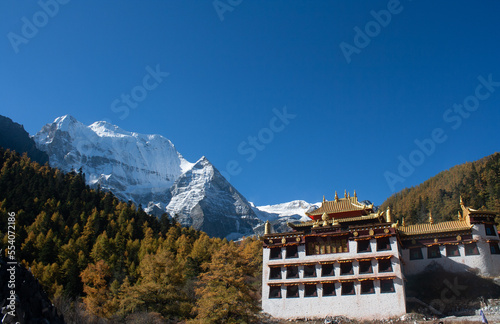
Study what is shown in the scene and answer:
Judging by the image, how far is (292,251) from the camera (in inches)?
1666

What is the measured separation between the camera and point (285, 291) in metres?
40.6

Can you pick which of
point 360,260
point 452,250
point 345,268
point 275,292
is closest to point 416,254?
point 452,250

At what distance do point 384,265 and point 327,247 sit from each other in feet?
19.0

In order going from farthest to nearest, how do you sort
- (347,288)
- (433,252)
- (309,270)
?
(433,252), (309,270), (347,288)

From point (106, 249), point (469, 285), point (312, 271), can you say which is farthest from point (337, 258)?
point (106, 249)

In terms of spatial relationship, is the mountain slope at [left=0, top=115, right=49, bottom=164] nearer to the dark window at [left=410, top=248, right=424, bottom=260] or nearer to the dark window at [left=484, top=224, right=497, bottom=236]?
the dark window at [left=410, top=248, right=424, bottom=260]

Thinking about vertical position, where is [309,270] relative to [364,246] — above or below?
below

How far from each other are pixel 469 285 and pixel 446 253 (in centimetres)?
422

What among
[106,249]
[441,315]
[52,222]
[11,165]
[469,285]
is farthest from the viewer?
[11,165]

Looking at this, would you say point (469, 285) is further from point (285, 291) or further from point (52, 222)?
point (52, 222)

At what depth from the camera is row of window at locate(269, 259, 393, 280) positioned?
1496 inches

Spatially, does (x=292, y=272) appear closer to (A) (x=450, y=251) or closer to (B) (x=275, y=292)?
(B) (x=275, y=292)

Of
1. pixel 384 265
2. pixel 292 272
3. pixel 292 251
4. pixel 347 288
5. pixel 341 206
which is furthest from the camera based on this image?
pixel 341 206

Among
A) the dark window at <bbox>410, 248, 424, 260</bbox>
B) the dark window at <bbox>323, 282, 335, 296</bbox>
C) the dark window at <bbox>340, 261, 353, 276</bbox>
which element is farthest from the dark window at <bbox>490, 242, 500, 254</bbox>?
the dark window at <bbox>323, 282, 335, 296</bbox>
